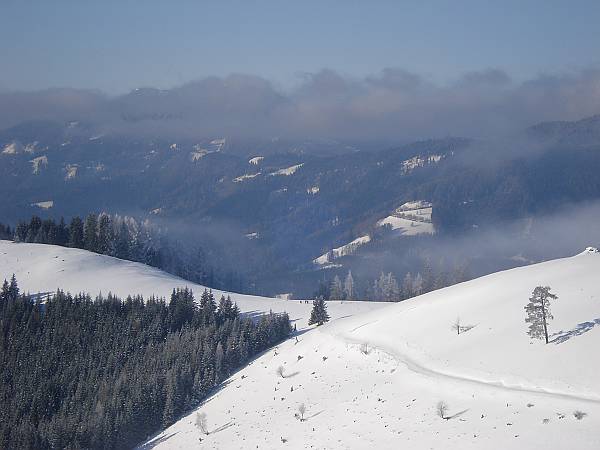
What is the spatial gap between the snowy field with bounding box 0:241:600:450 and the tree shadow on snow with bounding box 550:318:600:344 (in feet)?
0.32

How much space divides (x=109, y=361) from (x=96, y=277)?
47150 millimetres

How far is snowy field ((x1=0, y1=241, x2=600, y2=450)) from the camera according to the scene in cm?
4962

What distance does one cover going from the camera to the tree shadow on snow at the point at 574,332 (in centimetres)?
6048

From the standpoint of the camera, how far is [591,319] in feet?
205

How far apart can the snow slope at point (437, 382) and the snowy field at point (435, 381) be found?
145mm

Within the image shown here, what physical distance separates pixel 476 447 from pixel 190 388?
160 feet

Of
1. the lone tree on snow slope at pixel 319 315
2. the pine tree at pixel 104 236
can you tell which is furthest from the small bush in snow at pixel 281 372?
the pine tree at pixel 104 236

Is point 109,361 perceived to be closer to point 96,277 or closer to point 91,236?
point 96,277

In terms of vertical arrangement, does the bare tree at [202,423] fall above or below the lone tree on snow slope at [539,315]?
below

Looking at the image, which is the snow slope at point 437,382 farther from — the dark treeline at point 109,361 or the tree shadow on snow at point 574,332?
the dark treeline at point 109,361

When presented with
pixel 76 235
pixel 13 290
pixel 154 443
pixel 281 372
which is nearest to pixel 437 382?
pixel 281 372

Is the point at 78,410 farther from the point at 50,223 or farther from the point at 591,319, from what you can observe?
the point at 50,223

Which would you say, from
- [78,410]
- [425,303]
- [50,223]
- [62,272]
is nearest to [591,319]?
[425,303]

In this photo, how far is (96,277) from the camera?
144 meters
